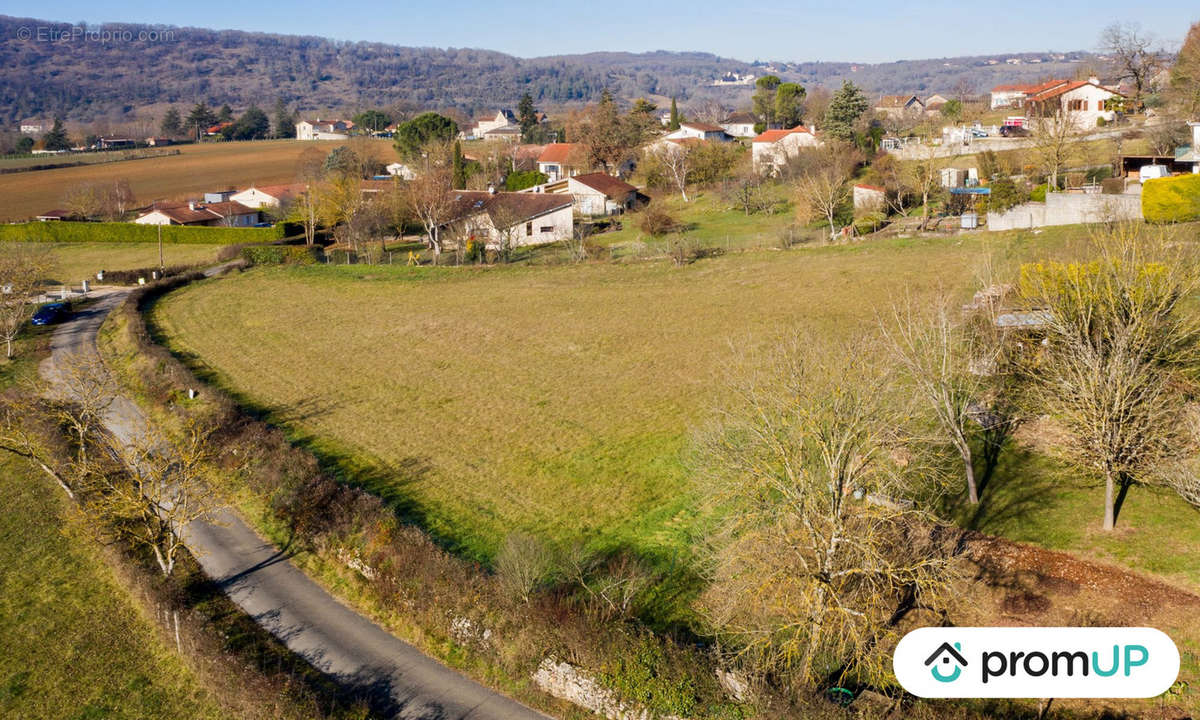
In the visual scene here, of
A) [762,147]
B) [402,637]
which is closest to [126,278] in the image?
[402,637]

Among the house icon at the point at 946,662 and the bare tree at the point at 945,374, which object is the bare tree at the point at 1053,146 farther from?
the house icon at the point at 946,662

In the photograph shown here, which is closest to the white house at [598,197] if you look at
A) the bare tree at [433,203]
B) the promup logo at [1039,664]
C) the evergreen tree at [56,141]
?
the bare tree at [433,203]

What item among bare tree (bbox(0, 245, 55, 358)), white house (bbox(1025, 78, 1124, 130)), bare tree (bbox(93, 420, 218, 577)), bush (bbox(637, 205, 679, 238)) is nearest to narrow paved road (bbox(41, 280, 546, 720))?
bare tree (bbox(93, 420, 218, 577))

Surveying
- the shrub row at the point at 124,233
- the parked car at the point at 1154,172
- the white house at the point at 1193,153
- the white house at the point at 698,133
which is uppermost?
the white house at the point at 698,133

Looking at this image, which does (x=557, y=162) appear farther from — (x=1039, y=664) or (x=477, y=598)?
(x=1039, y=664)

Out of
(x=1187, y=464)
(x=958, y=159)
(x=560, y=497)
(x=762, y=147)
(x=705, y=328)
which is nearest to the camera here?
(x=1187, y=464)

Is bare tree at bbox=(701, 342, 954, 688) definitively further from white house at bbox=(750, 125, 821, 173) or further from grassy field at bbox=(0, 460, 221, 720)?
white house at bbox=(750, 125, 821, 173)

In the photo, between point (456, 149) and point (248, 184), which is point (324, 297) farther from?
point (248, 184)
